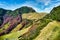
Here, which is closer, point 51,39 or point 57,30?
point 51,39

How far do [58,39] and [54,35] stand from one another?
9.46 feet

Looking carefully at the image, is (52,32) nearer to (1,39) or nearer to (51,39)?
(51,39)

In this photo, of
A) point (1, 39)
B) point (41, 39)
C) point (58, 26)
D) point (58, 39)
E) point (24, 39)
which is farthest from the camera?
point (1, 39)

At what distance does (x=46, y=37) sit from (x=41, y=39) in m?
2.61

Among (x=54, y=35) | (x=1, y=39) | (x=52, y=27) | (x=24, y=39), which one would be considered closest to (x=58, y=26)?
(x=52, y=27)

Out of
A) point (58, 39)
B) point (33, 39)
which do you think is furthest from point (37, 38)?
point (58, 39)

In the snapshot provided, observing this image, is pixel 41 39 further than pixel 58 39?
Yes

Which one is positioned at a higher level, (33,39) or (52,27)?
(52,27)

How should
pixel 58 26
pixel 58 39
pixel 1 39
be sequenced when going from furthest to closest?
pixel 1 39 < pixel 58 26 < pixel 58 39

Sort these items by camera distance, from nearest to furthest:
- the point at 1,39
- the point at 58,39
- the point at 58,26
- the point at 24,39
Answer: the point at 58,39, the point at 58,26, the point at 24,39, the point at 1,39

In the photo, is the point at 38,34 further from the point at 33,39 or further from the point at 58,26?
the point at 58,26

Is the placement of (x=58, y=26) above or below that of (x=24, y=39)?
above

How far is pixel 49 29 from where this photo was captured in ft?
240

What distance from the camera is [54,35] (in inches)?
2576
